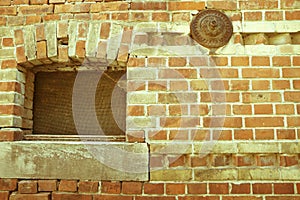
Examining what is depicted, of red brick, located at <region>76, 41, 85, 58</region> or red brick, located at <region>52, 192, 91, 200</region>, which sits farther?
red brick, located at <region>76, 41, 85, 58</region>

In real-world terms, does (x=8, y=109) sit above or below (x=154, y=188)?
above

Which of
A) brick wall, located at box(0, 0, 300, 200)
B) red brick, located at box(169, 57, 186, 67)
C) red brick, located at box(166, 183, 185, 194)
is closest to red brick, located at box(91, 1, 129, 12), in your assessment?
brick wall, located at box(0, 0, 300, 200)

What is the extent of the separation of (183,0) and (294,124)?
1.23 metres

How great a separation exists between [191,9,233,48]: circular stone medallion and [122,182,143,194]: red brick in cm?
114

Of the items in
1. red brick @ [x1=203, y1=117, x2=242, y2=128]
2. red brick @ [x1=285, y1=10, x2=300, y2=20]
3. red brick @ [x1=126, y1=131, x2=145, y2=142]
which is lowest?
red brick @ [x1=126, y1=131, x2=145, y2=142]

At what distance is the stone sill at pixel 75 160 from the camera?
2.25 metres

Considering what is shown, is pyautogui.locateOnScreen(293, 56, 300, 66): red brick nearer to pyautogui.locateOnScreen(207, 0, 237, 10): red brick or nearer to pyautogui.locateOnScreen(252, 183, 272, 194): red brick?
pyautogui.locateOnScreen(207, 0, 237, 10): red brick

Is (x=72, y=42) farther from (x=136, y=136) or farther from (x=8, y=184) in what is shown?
(x=8, y=184)

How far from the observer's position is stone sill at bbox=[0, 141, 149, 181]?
2.25 metres

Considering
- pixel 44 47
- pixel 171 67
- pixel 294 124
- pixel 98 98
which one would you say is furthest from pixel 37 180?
pixel 294 124

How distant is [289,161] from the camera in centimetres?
220

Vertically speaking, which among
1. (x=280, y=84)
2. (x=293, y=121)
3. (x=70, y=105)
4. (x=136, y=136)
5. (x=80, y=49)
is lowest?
(x=136, y=136)

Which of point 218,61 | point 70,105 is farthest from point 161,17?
point 70,105

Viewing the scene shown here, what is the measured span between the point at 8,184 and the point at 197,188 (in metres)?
1.37
